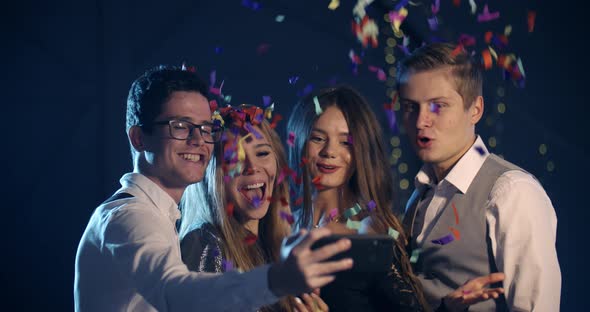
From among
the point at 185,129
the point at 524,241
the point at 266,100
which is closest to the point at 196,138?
the point at 185,129

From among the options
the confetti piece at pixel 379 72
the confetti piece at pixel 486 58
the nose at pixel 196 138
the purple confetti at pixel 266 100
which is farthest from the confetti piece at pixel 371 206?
the confetti piece at pixel 379 72

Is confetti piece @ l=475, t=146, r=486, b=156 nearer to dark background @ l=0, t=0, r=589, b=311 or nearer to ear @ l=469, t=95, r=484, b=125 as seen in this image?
ear @ l=469, t=95, r=484, b=125

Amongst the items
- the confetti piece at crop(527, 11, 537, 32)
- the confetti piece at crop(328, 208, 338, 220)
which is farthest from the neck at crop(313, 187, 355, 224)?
the confetti piece at crop(527, 11, 537, 32)

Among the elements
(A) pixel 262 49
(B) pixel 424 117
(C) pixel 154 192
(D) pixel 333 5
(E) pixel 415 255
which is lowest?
(E) pixel 415 255

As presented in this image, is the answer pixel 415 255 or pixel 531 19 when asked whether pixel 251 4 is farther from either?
pixel 415 255

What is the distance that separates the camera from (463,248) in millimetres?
2283

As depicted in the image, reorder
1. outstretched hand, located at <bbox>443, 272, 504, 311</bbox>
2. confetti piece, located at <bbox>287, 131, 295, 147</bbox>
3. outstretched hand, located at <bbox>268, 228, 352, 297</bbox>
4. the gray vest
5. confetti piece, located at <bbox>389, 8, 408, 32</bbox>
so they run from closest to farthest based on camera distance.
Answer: outstretched hand, located at <bbox>268, 228, 352, 297</bbox> < outstretched hand, located at <bbox>443, 272, 504, 311</bbox> < the gray vest < confetti piece, located at <bbox>287, 131, 295, 147</bbox> < confetti piece, located at <bbox>389, 8, 408, 32</bbox>

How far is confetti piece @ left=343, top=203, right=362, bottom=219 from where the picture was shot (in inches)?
106

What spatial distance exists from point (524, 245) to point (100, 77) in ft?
8.15

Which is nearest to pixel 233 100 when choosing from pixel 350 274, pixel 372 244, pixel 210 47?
pixel 210 47

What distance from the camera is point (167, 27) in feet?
12.6

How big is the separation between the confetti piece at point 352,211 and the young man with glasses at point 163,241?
61 centimetres

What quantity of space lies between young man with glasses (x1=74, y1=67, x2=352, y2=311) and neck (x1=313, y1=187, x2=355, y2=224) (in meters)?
0.54

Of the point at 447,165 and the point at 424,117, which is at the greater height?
the point at 424,117
